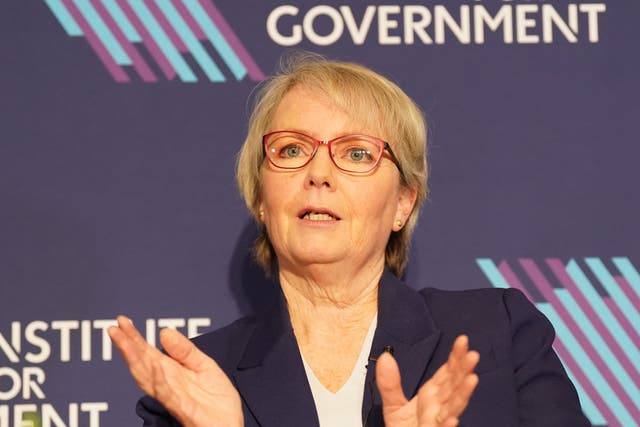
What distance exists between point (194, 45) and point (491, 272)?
92 cm

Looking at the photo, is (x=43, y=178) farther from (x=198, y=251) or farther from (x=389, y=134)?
(x=389, y=134)

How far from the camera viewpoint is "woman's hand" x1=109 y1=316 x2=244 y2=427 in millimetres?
1794

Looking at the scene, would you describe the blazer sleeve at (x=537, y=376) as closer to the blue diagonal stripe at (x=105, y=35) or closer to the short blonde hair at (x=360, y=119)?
the short blonde hair at (x=360, y=119)

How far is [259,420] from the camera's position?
6.97 feet

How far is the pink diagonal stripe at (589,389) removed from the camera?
8.57 feet

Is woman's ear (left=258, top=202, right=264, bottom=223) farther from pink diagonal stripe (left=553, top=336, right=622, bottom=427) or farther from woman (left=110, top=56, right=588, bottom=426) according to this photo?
pink diagonal stripe (left=553, top=336, right=622, bottom=427)

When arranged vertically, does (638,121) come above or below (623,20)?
below

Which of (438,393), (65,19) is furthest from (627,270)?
(65,19)

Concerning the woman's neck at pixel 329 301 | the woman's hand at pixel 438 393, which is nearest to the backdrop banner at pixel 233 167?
the woman's neck at pixel 329 301

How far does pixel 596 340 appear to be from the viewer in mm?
2631

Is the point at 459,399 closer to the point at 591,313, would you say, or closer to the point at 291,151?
the point at 291,151

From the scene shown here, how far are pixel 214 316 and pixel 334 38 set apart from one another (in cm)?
75

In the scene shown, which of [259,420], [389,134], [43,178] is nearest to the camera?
[259,420]

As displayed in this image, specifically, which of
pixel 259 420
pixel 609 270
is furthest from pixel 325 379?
pixel 609 270
